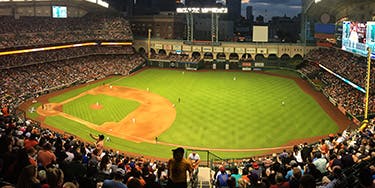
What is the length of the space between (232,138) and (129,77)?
3464cm

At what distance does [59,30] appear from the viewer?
67.1 meters

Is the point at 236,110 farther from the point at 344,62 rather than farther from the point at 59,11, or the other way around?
the point at 59,11

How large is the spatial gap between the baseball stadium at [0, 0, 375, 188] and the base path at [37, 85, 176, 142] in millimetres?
190

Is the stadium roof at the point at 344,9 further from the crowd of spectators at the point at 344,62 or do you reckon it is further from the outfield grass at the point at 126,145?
the outfield grass at the point at 126,145

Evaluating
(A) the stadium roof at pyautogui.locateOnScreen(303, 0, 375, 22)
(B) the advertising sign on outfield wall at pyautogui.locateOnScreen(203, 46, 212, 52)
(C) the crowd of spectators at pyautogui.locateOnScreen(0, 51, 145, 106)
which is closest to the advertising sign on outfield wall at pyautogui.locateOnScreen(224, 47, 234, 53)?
(B) the advertising sign on outfield wall at pyautogui.locateOnScreen(203, 46, 212, 52)

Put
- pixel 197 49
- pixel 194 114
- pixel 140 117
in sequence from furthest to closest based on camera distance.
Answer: pixel 197 49 → pixel 194 114 → pixel 140 117

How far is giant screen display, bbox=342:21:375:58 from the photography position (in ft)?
131

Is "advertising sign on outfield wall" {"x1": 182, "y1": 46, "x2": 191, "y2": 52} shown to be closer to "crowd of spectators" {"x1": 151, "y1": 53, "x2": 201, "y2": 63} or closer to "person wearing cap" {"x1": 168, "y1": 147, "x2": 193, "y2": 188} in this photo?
"crowd of spectators" {"x1": 151, "y1": 53, "x2": 201, "y2": 63}

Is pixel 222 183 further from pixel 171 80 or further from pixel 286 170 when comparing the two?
pixel 171 80

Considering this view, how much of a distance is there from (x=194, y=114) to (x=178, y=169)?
108 feet

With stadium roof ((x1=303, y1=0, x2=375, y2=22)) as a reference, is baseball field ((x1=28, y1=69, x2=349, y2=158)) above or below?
below

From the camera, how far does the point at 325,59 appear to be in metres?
63.2

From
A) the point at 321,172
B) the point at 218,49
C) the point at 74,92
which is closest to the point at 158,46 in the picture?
the point at 218,49

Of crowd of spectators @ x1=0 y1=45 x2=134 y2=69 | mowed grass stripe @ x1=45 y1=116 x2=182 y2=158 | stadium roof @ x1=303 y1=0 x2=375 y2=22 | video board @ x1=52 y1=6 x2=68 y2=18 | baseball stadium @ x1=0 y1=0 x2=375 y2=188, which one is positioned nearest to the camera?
baseball stadium @ x1=0 y1=0 x2=375 y2=188
